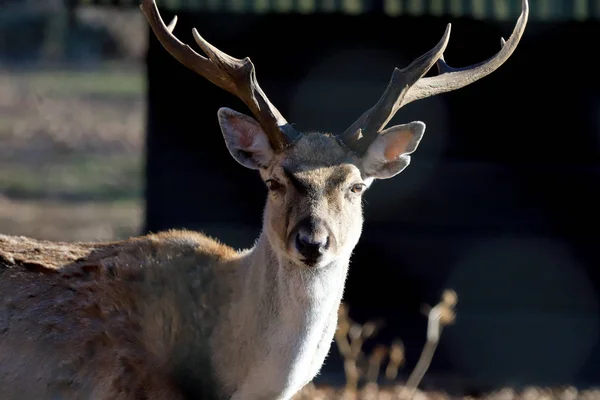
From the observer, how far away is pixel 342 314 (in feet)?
32.1

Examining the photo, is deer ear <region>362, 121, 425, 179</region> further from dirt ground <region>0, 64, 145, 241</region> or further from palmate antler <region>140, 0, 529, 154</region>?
dirt ground <region>0, 64, 145, 241</region>

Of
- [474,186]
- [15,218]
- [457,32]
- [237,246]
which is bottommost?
[15,218]

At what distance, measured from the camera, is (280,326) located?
251 inches

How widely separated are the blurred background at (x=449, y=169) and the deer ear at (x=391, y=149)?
3.38 meters

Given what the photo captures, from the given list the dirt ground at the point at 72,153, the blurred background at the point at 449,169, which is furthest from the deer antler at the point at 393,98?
the dirt ground at the point at 72,153

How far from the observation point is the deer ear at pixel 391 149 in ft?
22.1

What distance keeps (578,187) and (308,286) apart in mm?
4905

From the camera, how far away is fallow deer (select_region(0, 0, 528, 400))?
6289mm

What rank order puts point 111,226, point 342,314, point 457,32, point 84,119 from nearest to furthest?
1. point 342,314
2. point 457,32
3. point 111,226
4. point 84,119

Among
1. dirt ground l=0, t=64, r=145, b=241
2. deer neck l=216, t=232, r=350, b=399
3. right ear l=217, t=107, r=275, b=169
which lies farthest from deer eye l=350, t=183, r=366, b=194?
dirt ground l=0, t=64, r=145, b=241

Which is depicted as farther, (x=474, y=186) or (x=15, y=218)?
(x=15, y=218)

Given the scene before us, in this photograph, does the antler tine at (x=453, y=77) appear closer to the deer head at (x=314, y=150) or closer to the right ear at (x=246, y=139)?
the deer head at (x=314, y=150)

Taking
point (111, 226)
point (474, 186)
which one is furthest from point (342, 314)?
point (111, 226)

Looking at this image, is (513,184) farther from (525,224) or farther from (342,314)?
(342,314)
